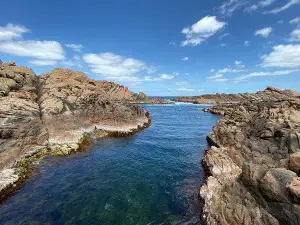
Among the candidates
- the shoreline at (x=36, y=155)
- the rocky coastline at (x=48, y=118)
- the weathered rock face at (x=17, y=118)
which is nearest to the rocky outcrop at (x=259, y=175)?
the shoreline at (x=36, y=155)

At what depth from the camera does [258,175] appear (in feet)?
51.3

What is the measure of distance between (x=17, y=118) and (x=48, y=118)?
685 cm

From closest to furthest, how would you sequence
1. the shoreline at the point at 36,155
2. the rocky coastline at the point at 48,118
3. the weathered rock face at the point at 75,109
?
the shoreline at the point at 36,155 < the rocky coastline at the point at 48,118 < the weathered rock face at the point at 75,109

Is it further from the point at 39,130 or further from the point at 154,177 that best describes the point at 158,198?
the point at 39,130

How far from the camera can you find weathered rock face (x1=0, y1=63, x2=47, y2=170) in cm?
2872

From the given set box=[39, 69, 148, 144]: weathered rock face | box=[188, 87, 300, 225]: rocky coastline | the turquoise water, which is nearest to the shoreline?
the turquoise water

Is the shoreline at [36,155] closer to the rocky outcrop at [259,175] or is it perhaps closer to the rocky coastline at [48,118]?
the rocky coastline at [48,118]

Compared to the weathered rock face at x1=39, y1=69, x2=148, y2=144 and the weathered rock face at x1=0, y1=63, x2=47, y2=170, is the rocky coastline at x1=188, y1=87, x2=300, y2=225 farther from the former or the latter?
the weathered rock face at x1=39, y1=69, x2=148, y2=144

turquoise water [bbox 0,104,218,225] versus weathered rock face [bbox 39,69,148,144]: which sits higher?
weathered rock face [bbox 39,69,148,144]

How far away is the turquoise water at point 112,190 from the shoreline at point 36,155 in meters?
1.01

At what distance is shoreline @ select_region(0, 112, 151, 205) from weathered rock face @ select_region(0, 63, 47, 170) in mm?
1255

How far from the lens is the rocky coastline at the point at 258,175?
1338 cm

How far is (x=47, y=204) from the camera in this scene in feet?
64.8

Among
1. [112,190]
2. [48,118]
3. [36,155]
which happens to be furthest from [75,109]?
[112,190]
